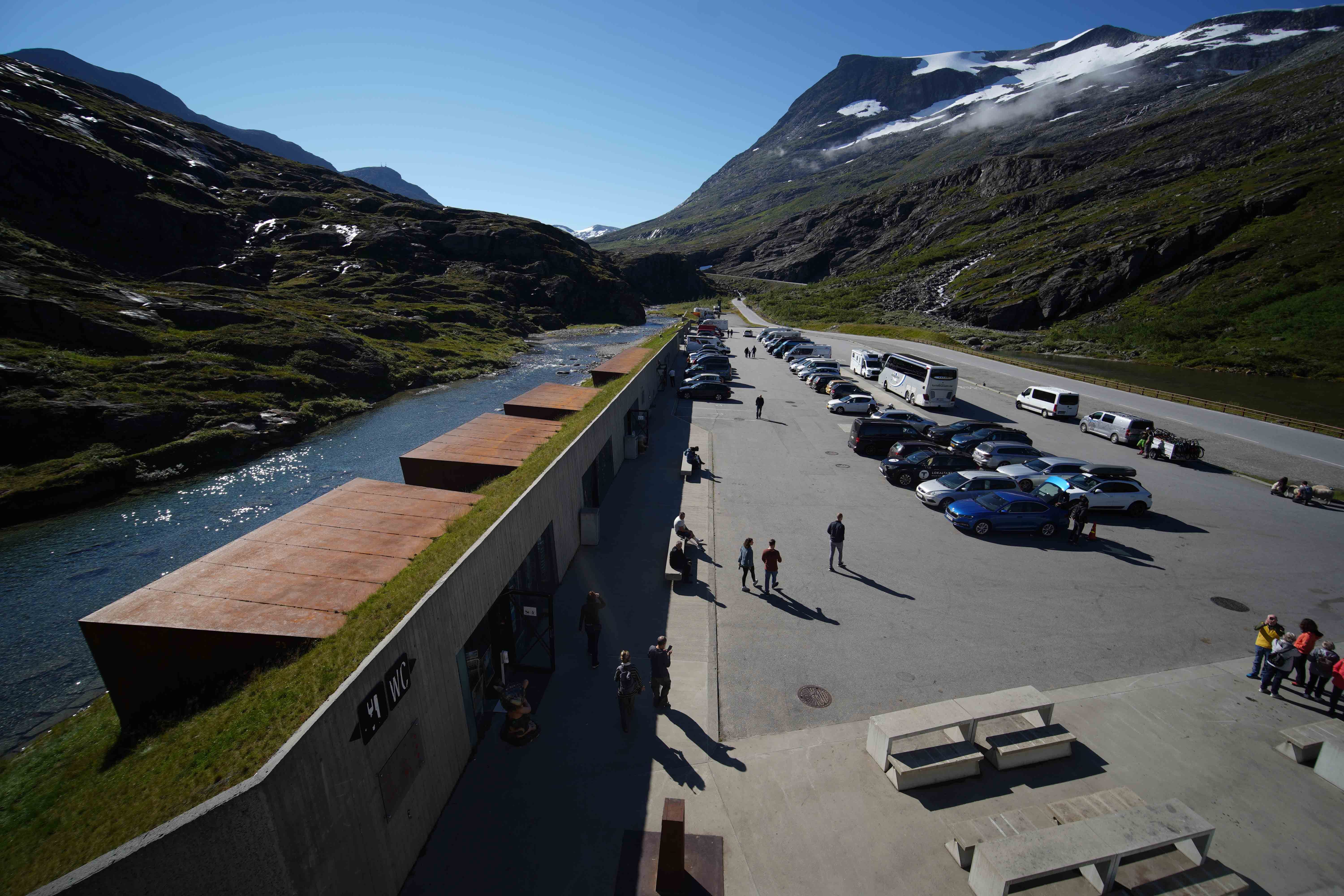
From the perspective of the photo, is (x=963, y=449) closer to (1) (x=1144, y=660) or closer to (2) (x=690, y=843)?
(1) (x=1144, y=660)

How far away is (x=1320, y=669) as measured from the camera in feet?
33.3

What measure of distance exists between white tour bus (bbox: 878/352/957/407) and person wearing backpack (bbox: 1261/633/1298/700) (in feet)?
79.2

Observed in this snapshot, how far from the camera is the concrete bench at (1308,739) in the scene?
8.87 meters

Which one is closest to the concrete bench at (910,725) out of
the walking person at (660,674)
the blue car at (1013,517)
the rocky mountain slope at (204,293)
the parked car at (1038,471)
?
the walking person at (660,674)

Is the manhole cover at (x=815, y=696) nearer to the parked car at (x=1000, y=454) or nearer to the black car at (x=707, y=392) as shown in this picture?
the parked car at (x=1000, y=454)

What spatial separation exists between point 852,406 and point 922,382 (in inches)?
218

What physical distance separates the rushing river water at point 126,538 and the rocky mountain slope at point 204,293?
7.91 feet

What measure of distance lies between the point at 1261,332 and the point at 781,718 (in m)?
82.7

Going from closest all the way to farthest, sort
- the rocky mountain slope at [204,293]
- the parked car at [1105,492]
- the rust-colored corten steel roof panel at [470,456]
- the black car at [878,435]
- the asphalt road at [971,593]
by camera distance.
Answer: the asphalt road at [971,593] < the rust-colored corten steel roof panel at [470,456] < the parked car at [1105,492] < the black car at [878,435] < the rocky mountain slope at [204,293]

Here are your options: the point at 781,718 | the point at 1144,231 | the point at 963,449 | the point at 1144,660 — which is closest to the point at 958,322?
the point at 1144,231

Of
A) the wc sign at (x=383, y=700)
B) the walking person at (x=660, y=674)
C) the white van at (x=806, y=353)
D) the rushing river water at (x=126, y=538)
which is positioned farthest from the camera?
the white van at (x=806, y=353)

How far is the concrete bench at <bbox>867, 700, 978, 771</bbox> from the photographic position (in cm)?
853

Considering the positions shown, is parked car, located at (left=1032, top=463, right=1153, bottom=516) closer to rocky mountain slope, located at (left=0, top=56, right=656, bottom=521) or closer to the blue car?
the blue car

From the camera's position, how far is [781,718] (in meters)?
9.79
